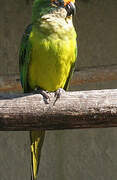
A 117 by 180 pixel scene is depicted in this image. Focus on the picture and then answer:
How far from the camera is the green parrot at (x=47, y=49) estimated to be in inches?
96.3

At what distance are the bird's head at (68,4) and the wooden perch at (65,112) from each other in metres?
0.88

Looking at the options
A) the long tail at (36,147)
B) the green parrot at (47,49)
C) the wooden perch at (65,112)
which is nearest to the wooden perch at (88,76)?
the green parrot at (47,49)

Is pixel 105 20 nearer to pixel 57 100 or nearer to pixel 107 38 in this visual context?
pixel 107 38

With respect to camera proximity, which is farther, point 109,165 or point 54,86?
point 109,165

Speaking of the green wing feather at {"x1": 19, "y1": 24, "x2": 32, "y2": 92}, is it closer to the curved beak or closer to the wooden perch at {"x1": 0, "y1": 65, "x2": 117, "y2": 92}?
the curved beak

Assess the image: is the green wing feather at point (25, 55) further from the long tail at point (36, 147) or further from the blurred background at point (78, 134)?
the blurred background at point (78, 134)

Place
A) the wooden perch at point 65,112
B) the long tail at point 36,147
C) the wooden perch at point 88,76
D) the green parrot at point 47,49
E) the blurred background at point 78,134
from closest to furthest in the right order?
1. the wooden perch at point 65,112
2. the long tail at point 36,147
3. the green parrot at point 47,49
4. the wooden perch at point 88,76
5. the blurred background at point 78,134

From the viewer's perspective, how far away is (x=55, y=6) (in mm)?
2604

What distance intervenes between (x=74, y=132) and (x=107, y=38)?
1.13 metres

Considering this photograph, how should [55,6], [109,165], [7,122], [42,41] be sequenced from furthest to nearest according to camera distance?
[109,165] < [55,6] < [42,41] < [7,122]

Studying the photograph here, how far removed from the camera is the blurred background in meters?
4.29

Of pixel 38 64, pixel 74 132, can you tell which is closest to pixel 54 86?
pixel 38 64

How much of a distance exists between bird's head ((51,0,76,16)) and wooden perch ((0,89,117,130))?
882mm

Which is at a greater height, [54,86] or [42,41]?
[42,41]
